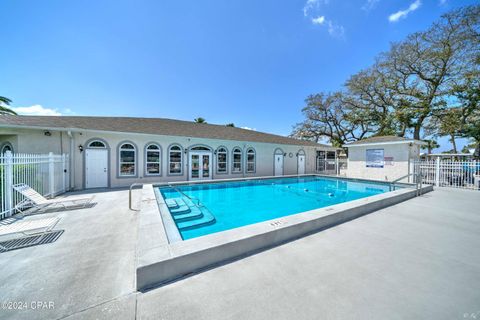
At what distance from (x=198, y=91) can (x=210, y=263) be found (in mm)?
16805

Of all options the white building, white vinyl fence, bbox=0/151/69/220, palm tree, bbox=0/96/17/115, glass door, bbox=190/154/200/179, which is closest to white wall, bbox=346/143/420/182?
the white building

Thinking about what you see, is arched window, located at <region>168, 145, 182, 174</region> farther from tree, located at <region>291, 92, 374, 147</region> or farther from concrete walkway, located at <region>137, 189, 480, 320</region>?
tree, located at <region>291, 92, 374, 147</region>

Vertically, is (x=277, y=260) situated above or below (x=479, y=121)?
below

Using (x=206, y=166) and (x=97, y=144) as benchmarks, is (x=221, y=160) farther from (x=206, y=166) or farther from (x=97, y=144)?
(x=97, y=144)

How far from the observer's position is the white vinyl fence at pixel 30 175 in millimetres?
4859

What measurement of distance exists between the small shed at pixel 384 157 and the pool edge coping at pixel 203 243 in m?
11.2

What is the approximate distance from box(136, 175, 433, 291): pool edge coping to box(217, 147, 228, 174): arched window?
9146mm

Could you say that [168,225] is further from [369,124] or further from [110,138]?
[369,124]

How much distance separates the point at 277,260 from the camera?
3023mm

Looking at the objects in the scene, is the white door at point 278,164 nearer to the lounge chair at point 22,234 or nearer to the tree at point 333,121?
the lounge chair at point 22,234

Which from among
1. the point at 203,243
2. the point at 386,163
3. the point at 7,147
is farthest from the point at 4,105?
the point at 386,163

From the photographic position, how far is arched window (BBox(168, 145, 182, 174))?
11945 millimetres

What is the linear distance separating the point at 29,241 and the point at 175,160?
28.5ft

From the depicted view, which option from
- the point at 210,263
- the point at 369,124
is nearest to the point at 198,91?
the point at 210,263
